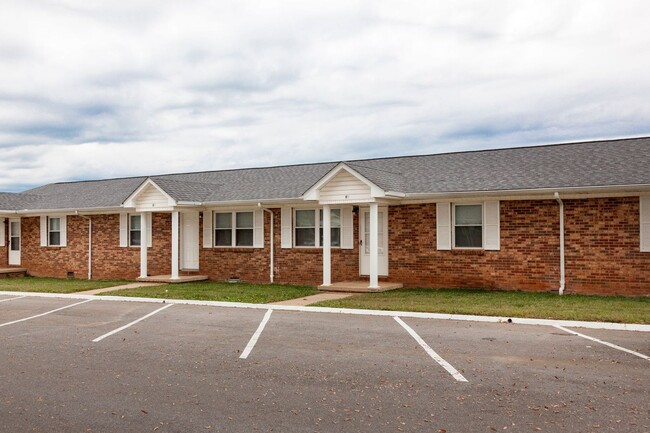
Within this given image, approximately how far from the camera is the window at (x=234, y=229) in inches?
878

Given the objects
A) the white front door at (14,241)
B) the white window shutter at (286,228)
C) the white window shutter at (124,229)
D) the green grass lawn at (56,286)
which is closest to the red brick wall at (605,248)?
the white window shutter at (286,228)

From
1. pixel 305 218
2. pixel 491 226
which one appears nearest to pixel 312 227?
pixel 305 218

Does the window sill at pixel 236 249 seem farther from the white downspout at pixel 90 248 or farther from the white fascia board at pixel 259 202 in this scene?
the white downspout at pixel 90 248

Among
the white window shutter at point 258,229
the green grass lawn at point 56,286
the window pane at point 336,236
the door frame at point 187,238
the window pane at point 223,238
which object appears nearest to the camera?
the green grass lawn at point 56,286

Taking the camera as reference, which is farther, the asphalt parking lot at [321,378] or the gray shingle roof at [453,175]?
the gray shingle roof at [453,175]

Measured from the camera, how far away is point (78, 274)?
26.2 meters

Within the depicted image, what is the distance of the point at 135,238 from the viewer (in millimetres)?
24906

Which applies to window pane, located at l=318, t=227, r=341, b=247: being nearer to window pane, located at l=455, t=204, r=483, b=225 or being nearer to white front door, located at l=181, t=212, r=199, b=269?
window pane, located at l=455, t=204, r=483, b=225

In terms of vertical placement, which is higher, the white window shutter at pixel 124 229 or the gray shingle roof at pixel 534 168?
the gray shingle roof at pixel 534 168

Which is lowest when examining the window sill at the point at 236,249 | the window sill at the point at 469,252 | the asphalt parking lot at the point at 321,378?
the asphalt parking lot at the point at 321,378

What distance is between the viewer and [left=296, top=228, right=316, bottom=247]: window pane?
21.0 metres

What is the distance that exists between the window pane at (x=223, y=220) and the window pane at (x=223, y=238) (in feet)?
0.60

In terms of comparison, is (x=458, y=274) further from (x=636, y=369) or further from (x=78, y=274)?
(x=78, y=274)

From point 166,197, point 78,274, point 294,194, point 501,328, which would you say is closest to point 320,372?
point 501,328
